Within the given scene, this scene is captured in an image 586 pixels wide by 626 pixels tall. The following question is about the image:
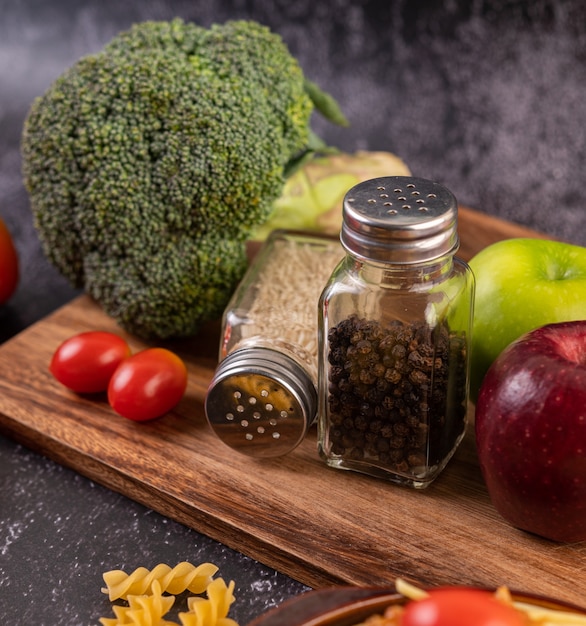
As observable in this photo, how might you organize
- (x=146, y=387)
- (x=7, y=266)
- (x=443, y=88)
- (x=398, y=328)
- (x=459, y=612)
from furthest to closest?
(x=443, y=88), (x=7, y=266), (x=146, y=387), (x=398, y=328), (x=459, y=612)

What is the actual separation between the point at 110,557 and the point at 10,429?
Result: 0.33 meters

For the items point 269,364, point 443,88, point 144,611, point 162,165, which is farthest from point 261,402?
point 443,88

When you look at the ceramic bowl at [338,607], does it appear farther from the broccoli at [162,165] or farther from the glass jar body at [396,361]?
the broccoli at [162,165]

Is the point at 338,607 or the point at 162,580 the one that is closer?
the point at 338,607

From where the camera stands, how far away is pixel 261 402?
3.94 feet

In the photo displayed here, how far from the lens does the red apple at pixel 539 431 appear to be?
1010 mm

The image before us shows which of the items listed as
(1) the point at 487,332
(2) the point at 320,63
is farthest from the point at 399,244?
(2) the point at 320,63

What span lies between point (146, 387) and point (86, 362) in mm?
129

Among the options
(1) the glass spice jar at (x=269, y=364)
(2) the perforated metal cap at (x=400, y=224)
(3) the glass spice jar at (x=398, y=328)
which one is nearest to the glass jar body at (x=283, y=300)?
(1) the glass spice jar at (x=269, y=364)

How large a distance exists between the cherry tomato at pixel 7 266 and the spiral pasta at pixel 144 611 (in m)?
0.83

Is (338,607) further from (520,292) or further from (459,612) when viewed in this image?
(520,292)

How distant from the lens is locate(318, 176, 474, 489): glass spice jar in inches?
42.5

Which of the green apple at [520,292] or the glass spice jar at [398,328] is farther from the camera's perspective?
the green apple at [520,292]

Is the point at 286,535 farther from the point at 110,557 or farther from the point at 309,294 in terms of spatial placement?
the point at 309,294
